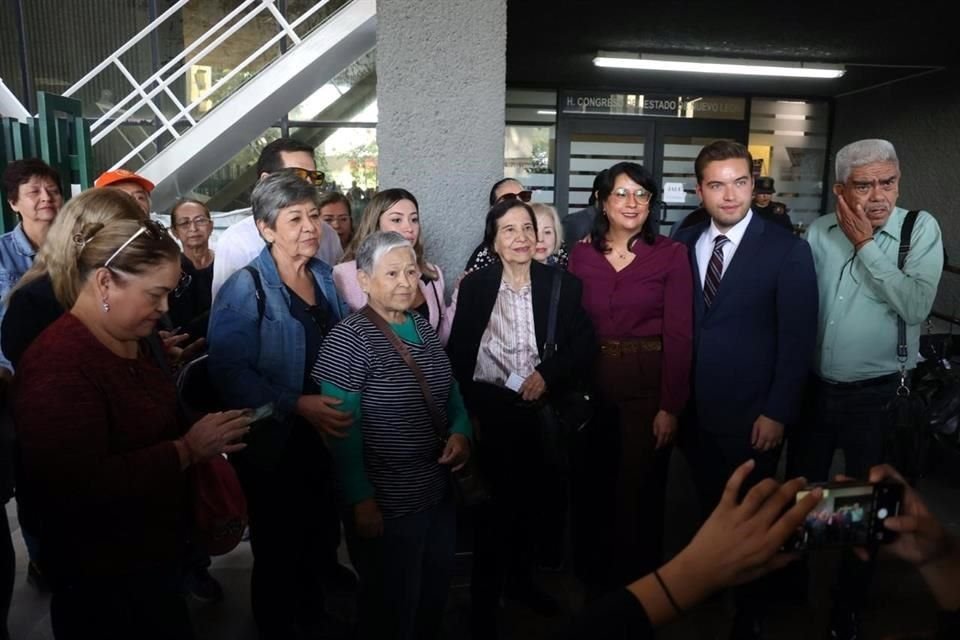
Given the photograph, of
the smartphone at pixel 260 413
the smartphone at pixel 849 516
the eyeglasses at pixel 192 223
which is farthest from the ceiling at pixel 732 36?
the smartphone at pixel 849 516

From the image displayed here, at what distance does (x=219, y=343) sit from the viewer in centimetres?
247

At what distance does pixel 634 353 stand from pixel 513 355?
55 centimetres

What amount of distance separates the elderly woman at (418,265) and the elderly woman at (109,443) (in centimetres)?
131

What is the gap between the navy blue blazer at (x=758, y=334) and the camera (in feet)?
8.88

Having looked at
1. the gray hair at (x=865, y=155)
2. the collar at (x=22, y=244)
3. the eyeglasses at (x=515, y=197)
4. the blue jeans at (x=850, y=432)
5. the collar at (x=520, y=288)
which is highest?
the gray hair at (x=865, y=155)

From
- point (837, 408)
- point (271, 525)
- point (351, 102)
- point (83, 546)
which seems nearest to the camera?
point (83, 546)

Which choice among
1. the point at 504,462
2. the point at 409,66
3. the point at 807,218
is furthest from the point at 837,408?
the point at 807,218

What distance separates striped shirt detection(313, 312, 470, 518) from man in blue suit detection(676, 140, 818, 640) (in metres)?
1.24

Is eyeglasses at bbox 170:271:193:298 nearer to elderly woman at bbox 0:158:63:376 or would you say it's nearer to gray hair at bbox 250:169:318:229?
elderly woman at bbox 0:158:63:376

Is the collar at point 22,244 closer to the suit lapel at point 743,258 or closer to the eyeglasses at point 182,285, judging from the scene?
the eyeglasses at point 182,285

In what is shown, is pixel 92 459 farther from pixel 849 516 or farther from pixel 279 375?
pixel 849 516

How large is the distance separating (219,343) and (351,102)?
6.96m

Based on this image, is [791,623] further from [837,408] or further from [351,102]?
[351,102]

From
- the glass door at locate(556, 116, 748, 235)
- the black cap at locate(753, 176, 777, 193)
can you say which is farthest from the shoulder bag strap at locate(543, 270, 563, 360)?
the glass door at locate(556, 116, 748, 235)
